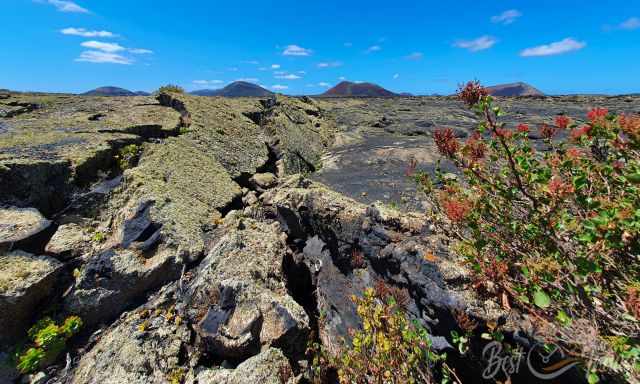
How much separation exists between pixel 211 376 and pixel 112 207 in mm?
4486

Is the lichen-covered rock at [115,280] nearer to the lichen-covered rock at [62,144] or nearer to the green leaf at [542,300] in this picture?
the lichen-covered rock at [62,144]

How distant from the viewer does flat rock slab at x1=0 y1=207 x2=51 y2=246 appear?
5.05m

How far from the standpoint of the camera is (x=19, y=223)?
17.5ft

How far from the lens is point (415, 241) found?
523cm

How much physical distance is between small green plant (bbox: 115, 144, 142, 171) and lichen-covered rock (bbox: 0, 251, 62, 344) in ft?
9.80

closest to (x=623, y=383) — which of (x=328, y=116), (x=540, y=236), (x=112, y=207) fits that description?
(x=540, y=236)

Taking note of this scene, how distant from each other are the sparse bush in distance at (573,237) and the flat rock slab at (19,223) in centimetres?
724

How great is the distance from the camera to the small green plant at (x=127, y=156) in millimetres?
7447

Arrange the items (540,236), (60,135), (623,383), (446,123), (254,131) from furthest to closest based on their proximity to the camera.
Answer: (446,123), (254,131), (60,135), (540,236), (623,383)

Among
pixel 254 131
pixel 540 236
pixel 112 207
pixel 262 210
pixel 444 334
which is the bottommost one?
pixel 444 334

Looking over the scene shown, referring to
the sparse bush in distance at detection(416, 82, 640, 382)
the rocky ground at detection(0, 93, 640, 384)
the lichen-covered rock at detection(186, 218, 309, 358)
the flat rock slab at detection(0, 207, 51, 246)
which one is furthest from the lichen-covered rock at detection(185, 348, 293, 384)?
the flat rock slab at detection(0, 207, 51, 246)

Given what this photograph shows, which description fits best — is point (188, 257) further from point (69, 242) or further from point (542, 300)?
point (542, 300)

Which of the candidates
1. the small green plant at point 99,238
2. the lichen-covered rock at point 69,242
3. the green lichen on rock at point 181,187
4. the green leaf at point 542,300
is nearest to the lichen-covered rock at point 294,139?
the green lichen on rock at point 181,187

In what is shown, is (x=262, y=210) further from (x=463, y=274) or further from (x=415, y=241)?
(x=463, y=274)
